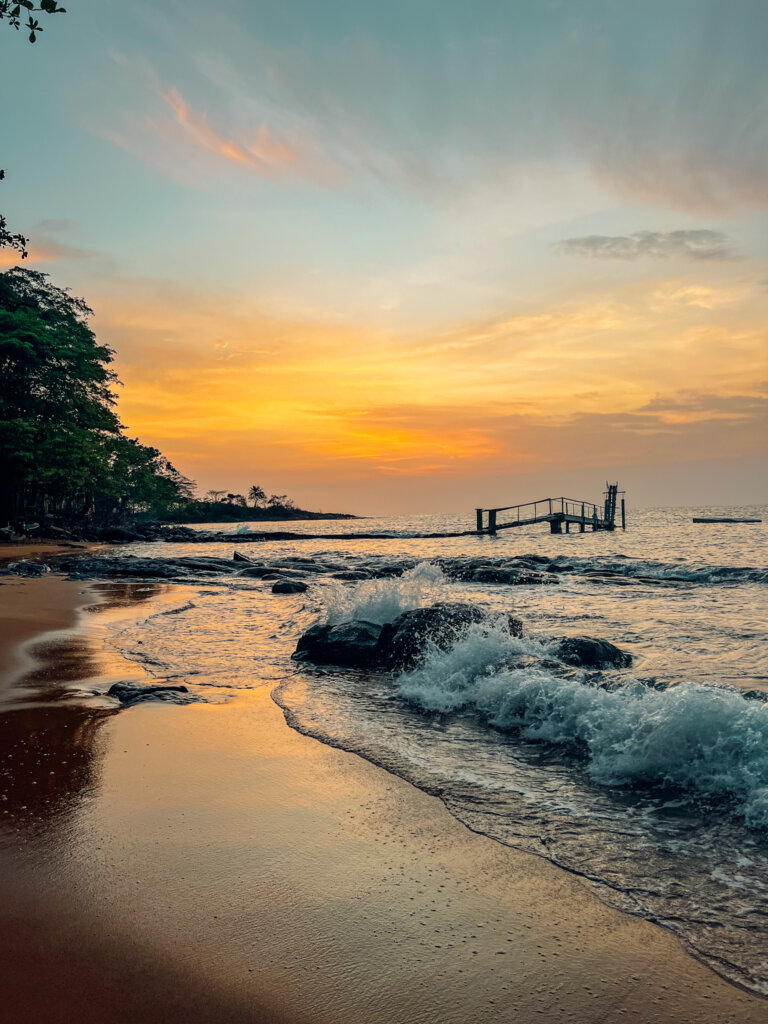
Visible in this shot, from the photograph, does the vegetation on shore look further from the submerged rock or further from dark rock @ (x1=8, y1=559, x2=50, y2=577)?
the submerged rock

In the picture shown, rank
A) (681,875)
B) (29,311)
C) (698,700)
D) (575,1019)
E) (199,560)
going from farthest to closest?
(29,311) < (199,560) < (698,700) < (681,875) < (575,1019)

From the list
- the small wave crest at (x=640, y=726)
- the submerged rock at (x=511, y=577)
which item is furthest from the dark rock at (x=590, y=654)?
the submerged rock at (x=511, y=577)

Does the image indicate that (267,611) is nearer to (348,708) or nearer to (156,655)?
(156,655)

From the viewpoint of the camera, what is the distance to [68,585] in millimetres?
17016

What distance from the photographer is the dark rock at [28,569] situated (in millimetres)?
19266

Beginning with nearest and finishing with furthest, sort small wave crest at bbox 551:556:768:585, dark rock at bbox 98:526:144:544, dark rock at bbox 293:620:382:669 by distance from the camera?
dark rock at bbox 293:620:382:669
small wave crest at bbox 551:556:768:585
dark rock at bbox 98:526:144:544

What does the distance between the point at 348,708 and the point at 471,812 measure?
2.64 meters

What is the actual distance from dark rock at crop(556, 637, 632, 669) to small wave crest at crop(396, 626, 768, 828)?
1137 mm

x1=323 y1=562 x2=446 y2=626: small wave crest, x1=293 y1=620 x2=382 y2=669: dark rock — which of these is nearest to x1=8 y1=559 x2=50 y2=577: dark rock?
x1=323 y1=562 x2=446 y2=626: small wave crest

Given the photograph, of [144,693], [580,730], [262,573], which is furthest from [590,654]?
[262,573]

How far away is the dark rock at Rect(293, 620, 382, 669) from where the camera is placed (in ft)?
28.3

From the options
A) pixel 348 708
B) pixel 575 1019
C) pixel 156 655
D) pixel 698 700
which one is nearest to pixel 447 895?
pixel 575 1019

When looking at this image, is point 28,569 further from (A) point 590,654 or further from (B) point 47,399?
(B) point 47,399

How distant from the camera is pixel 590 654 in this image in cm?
828
